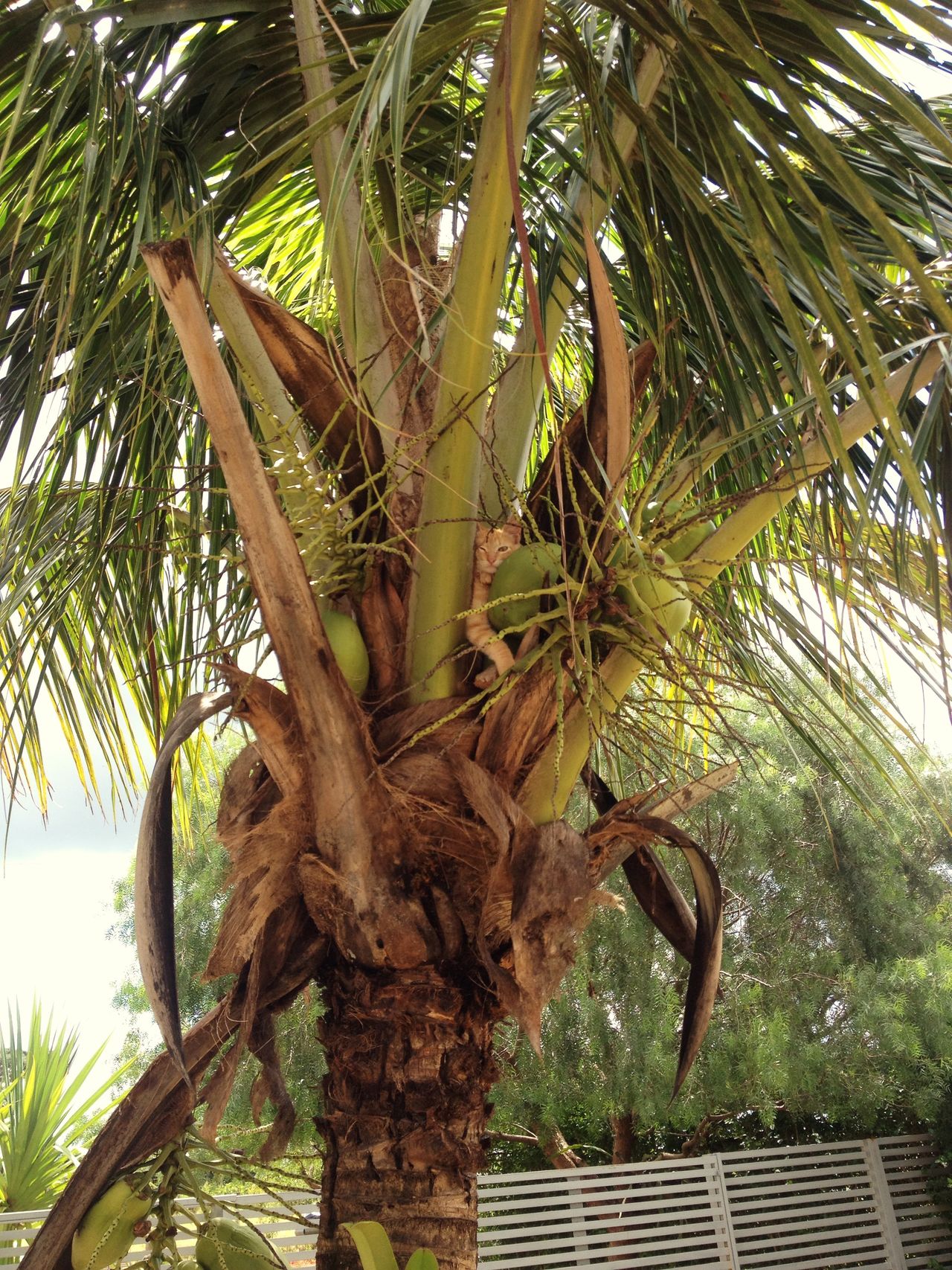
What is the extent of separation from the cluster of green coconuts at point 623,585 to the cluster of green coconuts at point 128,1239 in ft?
3.03

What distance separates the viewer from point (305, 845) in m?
1.45

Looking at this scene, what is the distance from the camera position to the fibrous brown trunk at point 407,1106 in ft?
4.50

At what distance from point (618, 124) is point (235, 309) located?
Answer: 27.3 inches

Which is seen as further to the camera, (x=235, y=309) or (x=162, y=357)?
(x=162, y=357)

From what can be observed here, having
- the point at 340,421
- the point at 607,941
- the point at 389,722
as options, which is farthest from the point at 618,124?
the point at 607,941

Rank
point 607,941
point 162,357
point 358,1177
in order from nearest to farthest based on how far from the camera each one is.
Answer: point 358,1177 < point 162,357 < point 607,941

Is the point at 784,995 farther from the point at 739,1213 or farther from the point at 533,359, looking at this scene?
the point at 533,359

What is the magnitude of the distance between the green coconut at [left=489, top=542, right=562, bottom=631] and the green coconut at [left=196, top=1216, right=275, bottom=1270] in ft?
3.02

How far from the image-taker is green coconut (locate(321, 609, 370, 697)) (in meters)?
1.48

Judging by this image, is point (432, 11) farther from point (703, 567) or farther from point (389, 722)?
point (389, 722)

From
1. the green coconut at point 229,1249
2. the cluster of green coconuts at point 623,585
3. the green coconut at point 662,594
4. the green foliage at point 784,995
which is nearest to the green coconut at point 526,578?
the cluster of green coconuts at point 623,585

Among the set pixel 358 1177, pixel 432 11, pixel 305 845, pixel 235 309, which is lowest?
pixel 358 1177

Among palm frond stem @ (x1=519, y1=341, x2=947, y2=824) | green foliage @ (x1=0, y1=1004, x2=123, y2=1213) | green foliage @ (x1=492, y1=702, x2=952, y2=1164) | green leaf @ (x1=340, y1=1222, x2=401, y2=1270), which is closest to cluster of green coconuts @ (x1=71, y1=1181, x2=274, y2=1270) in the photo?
green leaf @ (x1=340, y1=1222, x2=401, y2=1270)

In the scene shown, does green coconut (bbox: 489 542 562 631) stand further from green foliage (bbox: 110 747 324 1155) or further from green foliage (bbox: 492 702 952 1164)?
green foliage (bbox: 492 702 952 1164)
